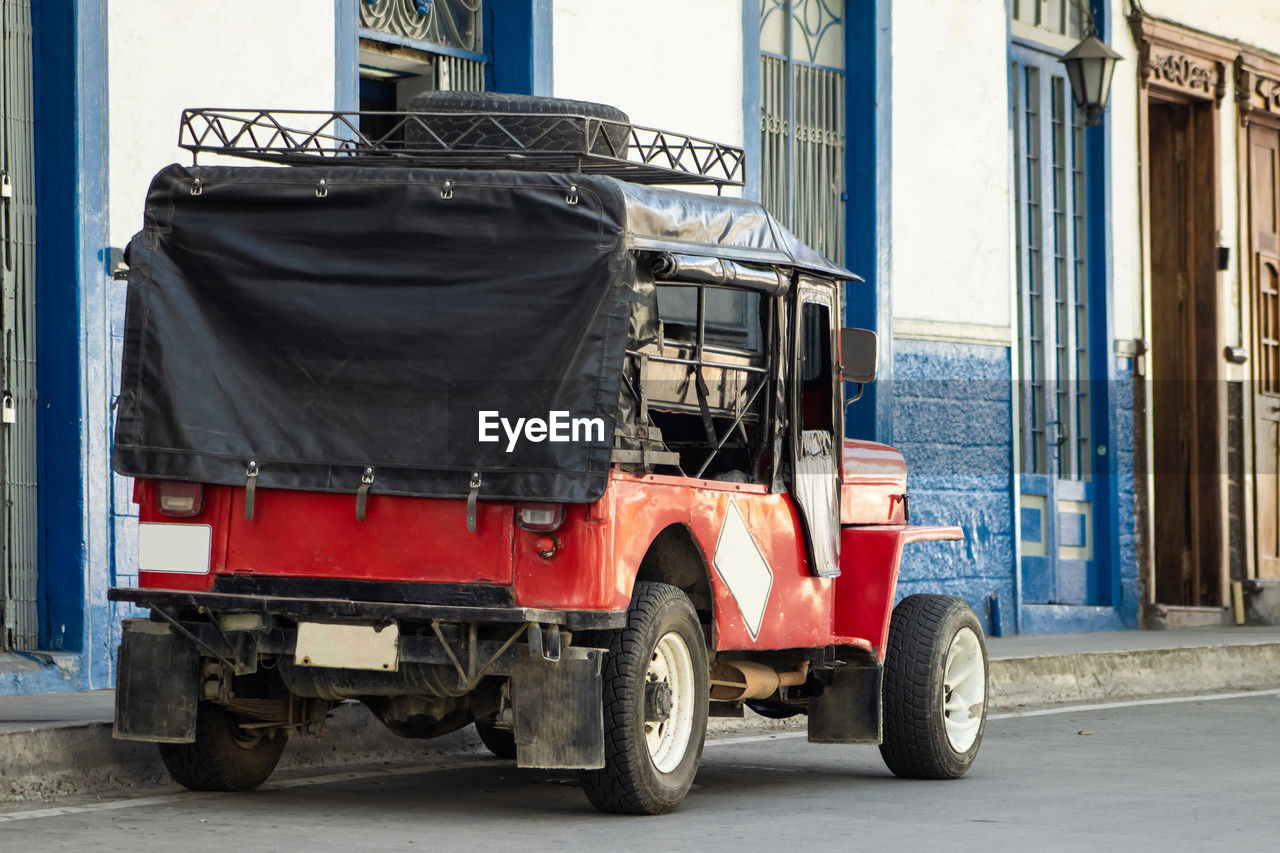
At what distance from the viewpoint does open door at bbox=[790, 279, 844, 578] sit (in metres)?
8.34

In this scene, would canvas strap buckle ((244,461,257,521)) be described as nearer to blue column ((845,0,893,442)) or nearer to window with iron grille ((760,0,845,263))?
window with iron grille ((760,0,845,263))

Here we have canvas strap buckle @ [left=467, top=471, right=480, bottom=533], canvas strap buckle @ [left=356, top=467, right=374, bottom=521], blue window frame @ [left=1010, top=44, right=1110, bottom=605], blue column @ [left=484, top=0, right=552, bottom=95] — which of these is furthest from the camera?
blue window frame @ [left=1010, top=44, right=1110, bottom=605]

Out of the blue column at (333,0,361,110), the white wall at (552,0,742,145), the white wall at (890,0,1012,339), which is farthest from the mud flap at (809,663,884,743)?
the white wall at (890,0,1012,339)

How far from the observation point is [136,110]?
414 inches

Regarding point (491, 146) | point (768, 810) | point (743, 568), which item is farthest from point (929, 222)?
point (768, 810)

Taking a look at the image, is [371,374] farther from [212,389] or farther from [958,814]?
[958,814]

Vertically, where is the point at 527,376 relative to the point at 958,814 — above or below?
above

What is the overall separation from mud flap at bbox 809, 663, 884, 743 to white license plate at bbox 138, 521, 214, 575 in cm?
268

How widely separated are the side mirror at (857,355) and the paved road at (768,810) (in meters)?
1.68

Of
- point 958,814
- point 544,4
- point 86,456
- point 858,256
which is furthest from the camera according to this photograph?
point 858,256

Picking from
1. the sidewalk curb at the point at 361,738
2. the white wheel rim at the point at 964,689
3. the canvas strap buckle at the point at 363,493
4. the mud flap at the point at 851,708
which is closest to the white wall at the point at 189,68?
the sidewalk curb at the point at 361,738

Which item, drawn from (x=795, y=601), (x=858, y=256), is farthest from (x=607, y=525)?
(x=858, y=256)

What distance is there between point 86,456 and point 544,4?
4.49 metres

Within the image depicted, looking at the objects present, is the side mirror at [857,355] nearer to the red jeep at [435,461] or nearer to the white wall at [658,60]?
the red jeep at [435,461]
